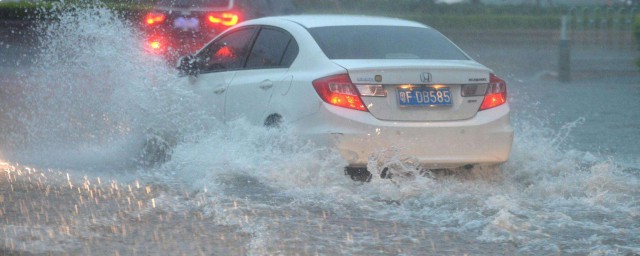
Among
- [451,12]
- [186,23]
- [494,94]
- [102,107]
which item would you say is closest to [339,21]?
[494,94]

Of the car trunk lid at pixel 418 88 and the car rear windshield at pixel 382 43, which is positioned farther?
the car rear windshield at pixel 382 43

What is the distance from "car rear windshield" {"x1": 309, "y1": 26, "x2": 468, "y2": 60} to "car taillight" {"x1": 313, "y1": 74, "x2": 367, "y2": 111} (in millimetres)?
383

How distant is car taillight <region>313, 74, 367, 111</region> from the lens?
700 centimetres

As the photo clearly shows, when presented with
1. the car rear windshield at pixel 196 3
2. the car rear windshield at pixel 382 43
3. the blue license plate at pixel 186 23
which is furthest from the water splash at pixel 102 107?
the car rear windshield at pixel 196 3

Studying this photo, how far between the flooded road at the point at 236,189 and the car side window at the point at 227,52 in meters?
0.32

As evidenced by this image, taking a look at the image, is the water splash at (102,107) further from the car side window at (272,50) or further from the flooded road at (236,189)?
the car side window at (272,50)

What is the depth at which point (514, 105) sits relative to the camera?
1368 cm

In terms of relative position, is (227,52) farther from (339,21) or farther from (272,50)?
(339,21)

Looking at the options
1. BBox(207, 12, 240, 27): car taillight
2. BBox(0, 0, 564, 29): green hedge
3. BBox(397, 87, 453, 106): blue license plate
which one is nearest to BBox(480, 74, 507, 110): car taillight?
BBox(397, 87, 453, 106): blue license plate

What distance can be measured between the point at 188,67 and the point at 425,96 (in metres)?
2.84

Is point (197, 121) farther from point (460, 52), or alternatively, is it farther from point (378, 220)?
point (378, 220)

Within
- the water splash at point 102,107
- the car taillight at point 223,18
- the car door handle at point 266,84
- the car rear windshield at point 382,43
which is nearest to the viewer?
the car rear windshield at point 382,43

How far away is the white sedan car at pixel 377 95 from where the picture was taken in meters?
7.00

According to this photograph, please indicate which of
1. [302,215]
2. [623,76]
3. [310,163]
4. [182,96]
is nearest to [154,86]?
[182,96]
